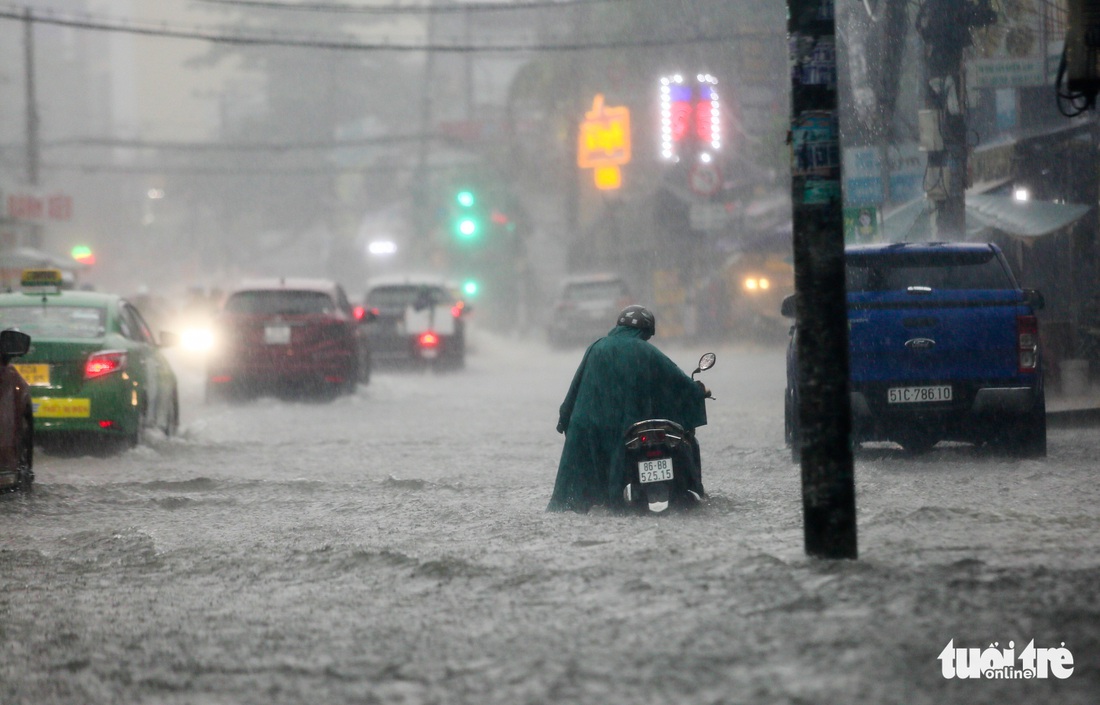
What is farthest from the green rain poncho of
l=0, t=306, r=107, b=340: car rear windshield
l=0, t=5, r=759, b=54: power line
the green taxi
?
l=0, t=5, r=759, b=54: power line

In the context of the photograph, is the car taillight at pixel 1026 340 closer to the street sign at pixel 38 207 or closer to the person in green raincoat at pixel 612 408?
the person in green raincoat at pixel 612 408

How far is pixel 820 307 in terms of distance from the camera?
6.69m

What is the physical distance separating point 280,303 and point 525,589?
46.5 feet

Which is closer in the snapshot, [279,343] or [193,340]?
[279,343]

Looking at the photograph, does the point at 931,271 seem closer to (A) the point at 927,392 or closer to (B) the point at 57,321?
(A) the point at 927,392

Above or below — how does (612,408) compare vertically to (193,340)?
below

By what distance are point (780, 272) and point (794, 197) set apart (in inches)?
1254

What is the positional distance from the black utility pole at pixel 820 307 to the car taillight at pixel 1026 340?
516 centimetres

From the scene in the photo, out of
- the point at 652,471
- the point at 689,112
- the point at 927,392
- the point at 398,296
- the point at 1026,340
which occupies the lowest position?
the point at 652,471

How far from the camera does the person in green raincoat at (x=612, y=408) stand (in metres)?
8.86

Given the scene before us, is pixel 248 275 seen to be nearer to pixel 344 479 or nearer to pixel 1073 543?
pixel 344 479

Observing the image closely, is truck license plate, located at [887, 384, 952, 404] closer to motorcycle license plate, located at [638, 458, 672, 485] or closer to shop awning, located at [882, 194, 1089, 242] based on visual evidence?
motorcycle license plate, located at [638, 458, 672, 485]

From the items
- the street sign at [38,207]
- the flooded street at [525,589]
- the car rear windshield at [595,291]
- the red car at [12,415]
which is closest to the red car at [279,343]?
the flooded street at [525,589]

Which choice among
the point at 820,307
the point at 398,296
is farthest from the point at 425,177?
the point at 820,307
